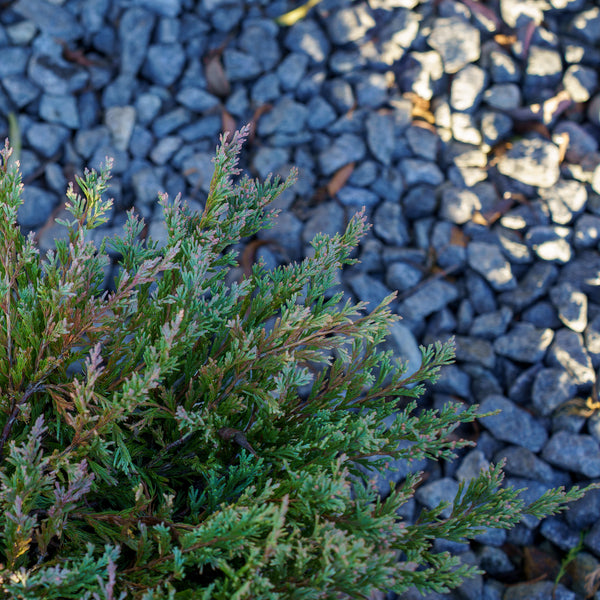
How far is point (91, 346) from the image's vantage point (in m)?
1.44

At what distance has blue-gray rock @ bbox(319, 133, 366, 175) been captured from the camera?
3.24 metres

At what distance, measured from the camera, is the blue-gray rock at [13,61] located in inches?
132

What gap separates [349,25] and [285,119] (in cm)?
70

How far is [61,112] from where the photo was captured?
335 cm

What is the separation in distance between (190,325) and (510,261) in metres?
2.20

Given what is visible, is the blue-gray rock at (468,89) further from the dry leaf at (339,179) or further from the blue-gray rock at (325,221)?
the blue-gray rock at (325,221)

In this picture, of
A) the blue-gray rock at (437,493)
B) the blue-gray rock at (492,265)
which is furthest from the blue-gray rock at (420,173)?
the blue-gray rock at (437,493)

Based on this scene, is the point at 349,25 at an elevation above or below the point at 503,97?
above

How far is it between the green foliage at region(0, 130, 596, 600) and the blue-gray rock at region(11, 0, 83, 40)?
2366mm

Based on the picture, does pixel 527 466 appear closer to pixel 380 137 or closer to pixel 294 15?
pixel 380 137

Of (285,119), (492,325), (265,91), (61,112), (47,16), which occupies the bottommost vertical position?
(492,325)

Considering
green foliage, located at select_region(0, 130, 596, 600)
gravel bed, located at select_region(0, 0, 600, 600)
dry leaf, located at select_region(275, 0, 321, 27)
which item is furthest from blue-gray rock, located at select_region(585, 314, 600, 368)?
dry leaf, located at select_region(275, 0, 321, 27)

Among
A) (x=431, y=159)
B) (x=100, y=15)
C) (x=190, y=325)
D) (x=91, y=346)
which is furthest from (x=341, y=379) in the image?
(x=100, y=15)

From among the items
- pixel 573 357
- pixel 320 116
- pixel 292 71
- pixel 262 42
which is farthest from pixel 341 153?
pixel 573 357
